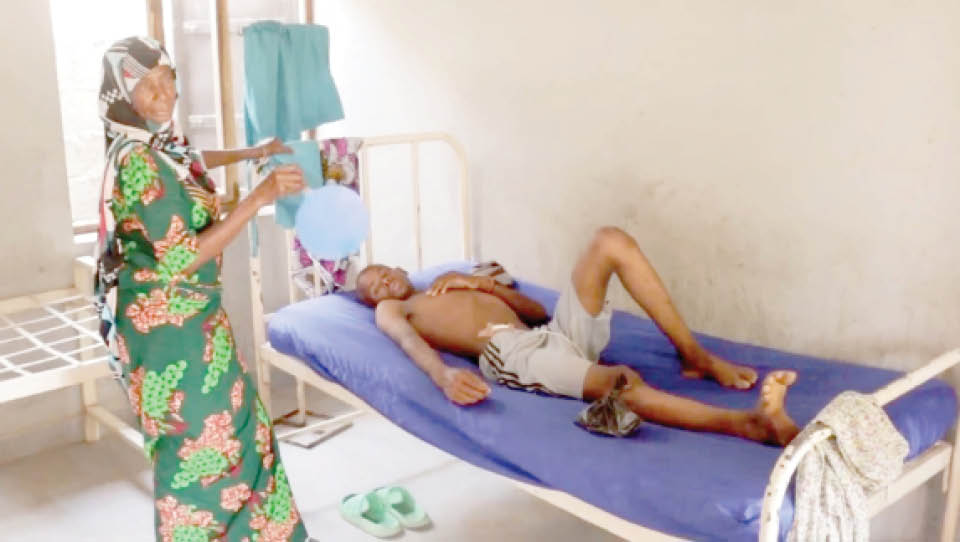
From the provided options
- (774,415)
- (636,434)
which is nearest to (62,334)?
(636,434)

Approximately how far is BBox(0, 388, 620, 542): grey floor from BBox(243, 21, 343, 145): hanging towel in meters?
1.16

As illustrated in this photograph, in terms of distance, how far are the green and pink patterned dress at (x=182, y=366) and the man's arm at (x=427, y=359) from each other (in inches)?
18.2

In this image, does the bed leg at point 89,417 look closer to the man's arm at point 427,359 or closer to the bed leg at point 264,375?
the bed leg at point 264,375

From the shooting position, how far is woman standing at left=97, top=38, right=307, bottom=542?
2.08m

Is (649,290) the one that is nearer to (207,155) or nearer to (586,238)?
(586,238)

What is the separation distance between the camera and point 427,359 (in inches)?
99.0

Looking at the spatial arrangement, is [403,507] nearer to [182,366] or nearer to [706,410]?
[182,366]

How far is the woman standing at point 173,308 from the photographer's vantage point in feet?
6.81

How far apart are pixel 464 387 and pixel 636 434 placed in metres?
0.46

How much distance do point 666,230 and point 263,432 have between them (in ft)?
4.56

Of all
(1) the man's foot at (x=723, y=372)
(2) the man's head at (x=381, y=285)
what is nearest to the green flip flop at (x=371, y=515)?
(2) the man's head at (x=381, y=285)

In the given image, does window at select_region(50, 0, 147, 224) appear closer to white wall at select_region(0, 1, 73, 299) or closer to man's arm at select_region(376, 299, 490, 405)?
white wall at select_region(0, 1, 73, 299)

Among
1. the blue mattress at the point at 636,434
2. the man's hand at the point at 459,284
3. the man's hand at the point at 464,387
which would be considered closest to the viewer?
the blue mattress at the point at 636,434

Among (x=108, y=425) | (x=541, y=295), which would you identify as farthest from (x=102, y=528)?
(x=541, y=295)
